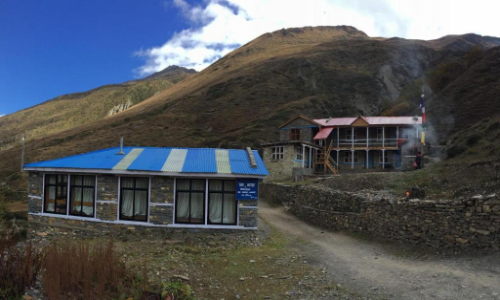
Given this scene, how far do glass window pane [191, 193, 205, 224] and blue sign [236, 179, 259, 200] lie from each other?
179 cm

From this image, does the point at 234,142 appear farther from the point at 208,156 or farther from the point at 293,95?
the point at 208,156

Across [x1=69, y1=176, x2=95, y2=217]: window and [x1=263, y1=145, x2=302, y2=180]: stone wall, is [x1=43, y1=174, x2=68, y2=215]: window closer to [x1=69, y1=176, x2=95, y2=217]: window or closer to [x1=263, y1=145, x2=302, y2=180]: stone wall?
[x1=69, y1=176, x2=95, y2=217]: window

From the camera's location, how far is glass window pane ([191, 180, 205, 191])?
1628 cm

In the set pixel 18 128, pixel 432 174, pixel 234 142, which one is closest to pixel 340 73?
pixel 234 142

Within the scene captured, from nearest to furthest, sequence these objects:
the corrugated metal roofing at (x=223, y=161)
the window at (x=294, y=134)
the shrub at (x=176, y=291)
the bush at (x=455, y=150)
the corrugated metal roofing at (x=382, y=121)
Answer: the shrub at (x=176, y=291)
the corrugated metal roofing at (x=223, y=161)
the bush at (x=455, y=150)
the corrugated metal roofing at (x=382, y=121)
the window at (x=294, y=134)

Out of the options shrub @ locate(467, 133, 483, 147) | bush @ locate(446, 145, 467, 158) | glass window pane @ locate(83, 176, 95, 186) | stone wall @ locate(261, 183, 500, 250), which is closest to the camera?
stone wall @ locate(261, 183, 500, 250)

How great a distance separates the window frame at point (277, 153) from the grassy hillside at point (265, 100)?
1723 cm

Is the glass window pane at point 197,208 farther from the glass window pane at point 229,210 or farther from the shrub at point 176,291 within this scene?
the shrub at point 176,291

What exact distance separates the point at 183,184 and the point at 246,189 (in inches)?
117

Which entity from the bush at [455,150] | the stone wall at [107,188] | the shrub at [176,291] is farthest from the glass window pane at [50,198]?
the bush at [455,150]

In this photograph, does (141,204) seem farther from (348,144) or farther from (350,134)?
(350,134)

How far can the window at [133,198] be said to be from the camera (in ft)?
53.1

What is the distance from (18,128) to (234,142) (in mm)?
94430

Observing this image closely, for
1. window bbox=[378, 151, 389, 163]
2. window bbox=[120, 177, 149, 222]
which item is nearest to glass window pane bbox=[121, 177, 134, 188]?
window bbox=[120, 177, 149, 222]
